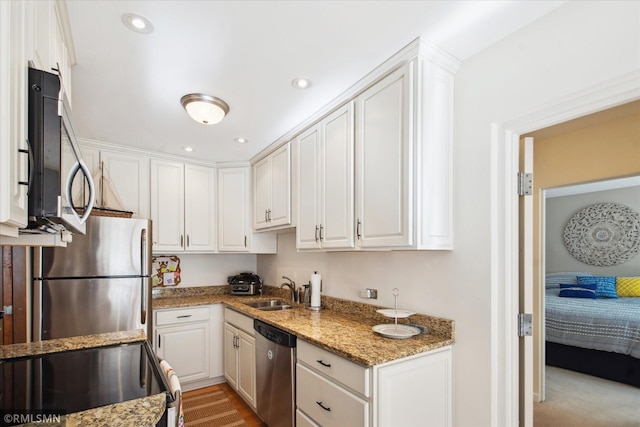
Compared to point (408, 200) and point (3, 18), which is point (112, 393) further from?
point (408, 200)

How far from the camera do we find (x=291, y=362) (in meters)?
2.15

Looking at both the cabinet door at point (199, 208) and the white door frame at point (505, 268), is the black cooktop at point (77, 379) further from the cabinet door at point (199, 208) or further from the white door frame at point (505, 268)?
the cabinet door at point (199, 208)

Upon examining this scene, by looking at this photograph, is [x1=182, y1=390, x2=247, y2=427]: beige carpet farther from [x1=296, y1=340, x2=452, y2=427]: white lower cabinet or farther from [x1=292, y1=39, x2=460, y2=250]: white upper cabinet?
[x1=292, y1=39, x2=460, y2=250]: white upper cabinet

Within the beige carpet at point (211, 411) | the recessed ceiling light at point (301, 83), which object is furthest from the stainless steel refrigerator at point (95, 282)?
the recessed ceiling light at point (301, 83)

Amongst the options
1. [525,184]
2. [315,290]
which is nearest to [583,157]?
[525,184]

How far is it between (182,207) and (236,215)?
58 cm

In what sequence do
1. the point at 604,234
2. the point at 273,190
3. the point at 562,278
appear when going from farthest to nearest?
the point at 562,278
the point at 604,234
the point at 273,190

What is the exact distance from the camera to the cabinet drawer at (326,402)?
1605 millimetres

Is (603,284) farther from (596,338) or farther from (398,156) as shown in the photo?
(398,156)

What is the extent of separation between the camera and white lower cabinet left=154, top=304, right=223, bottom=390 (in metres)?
3.18

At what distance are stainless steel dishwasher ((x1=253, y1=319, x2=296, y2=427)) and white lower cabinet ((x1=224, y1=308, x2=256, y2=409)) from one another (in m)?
0.16

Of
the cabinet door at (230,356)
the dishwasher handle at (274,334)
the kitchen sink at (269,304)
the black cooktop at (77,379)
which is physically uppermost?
the black cooktop at (77,379)

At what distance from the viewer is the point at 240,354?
3.05m

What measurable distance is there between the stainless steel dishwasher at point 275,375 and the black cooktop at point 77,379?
0.87m
